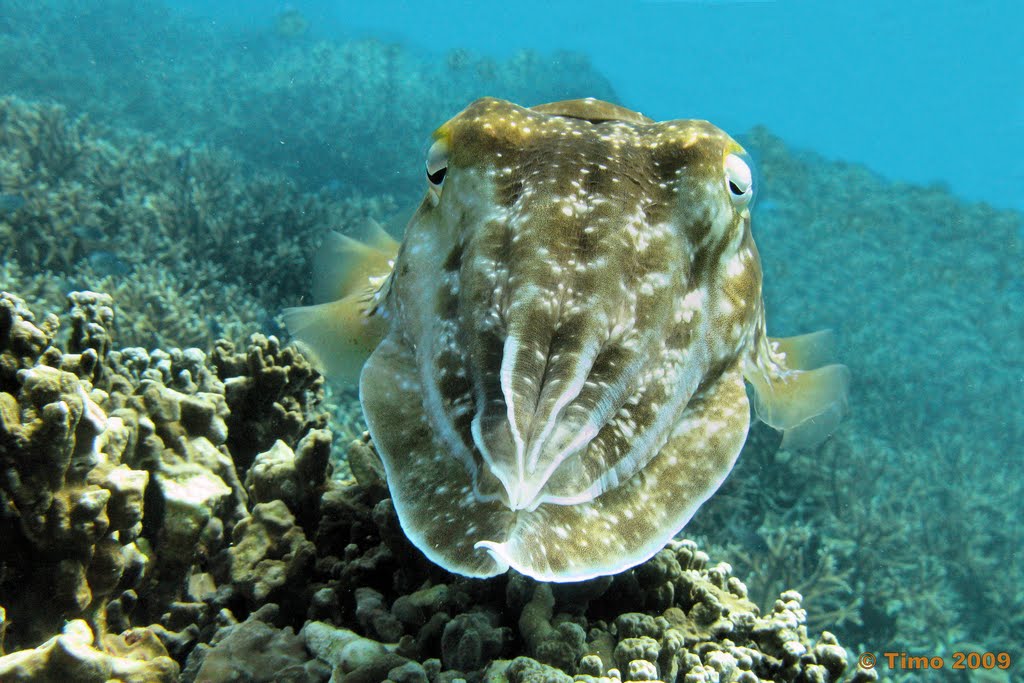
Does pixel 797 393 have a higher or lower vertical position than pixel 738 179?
lower

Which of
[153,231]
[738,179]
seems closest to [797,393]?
[738,179]

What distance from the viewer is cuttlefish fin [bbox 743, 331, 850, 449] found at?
130 inches

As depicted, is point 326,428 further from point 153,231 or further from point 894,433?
point 894,433

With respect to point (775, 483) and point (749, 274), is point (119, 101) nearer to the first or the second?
point (775, 483)

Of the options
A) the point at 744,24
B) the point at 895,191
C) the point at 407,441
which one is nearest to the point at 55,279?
the point at 407,441

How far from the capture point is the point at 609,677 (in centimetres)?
255

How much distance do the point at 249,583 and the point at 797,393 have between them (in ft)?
9.94

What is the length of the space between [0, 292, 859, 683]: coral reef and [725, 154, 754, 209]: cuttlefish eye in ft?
5.99

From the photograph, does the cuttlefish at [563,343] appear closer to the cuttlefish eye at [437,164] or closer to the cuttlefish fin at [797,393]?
the cuttlefish eye at [437,164]

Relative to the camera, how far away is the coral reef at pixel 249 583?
2.45 meters

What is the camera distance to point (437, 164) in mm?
2449

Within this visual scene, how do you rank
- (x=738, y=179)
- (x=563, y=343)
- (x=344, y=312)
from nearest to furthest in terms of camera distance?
(x=563, y=343) < (x=738, y=179) < (x=344, y=312)

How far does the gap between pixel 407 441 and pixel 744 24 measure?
11111 cm

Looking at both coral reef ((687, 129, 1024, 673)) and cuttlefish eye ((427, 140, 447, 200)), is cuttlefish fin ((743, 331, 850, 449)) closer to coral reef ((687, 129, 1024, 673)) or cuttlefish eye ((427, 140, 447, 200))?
cuttlefish eye ((427, 140, 447, 200))
